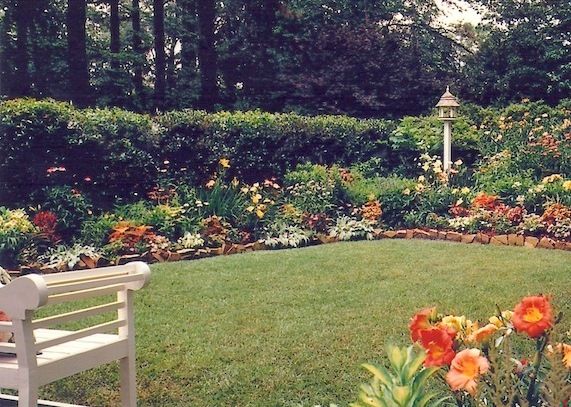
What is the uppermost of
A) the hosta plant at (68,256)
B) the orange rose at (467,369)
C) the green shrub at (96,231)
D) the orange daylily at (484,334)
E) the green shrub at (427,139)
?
the green shrub at (427,139)

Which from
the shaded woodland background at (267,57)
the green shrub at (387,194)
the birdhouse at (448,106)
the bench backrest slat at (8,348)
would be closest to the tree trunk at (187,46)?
the shaded woodland background at (267,57)

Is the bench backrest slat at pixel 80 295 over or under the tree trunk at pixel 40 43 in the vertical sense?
under

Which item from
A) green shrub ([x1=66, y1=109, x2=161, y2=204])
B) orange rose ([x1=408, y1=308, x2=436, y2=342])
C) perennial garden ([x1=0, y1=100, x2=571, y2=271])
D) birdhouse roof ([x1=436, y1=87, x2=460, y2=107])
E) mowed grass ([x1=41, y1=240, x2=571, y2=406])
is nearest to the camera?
orange rose ([x1=408, y1=308, x2=436, y2=342])

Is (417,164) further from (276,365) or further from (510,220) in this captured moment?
(276,365)

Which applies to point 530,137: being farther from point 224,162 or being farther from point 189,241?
point 224,162

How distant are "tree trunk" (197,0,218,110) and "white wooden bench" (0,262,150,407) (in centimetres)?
250

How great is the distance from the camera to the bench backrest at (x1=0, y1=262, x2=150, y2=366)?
5.99 feet

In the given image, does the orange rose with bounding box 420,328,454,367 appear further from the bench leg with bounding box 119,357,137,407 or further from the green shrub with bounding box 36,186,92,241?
the green shrub with bounding box 36,186,92,241

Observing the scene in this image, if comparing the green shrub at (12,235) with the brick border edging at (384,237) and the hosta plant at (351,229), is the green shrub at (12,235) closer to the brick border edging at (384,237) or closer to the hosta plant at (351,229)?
the brick border edging at (384,237)

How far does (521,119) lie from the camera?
3.84 meters

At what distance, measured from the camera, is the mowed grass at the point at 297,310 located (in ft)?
9.83

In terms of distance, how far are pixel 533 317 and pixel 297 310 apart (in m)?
2.53

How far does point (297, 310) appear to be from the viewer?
3.68 meters

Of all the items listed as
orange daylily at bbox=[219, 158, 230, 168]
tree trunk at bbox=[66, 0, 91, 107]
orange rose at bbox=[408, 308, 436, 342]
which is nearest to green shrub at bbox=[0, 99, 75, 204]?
tree trunk at bbox=[66, 0, 91, 107]
